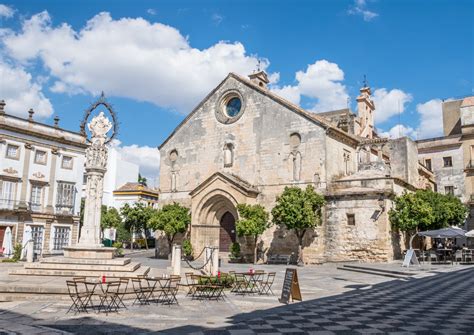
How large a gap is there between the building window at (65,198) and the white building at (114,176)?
22295mm

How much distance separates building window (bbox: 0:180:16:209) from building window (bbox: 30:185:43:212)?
61.3 inches

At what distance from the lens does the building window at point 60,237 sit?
35875 millimetres

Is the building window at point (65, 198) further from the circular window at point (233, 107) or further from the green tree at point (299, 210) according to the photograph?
the green tree at point (299, 210)

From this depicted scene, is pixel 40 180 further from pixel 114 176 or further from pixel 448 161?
pixel 448 161

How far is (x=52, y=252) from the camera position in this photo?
3509cm

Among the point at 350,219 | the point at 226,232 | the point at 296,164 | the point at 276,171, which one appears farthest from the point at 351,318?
the point at 226,232

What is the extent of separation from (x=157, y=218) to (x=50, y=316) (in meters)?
22.7

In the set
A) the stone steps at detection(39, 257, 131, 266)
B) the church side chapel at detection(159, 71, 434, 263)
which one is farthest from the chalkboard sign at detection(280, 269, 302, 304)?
the church side chapel at detection(159, 71, 434, 263)

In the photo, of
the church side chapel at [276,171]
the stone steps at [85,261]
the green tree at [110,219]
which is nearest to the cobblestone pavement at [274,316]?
the stone steps at [85,261]

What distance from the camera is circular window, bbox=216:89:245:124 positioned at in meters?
33.7

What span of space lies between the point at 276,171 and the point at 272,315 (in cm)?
2130

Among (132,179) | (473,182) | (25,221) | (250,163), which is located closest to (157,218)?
(250,163)

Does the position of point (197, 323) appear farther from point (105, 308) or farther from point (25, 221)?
point (25, 221)

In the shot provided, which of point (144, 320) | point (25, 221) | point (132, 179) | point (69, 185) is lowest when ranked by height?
point (144, 320)
